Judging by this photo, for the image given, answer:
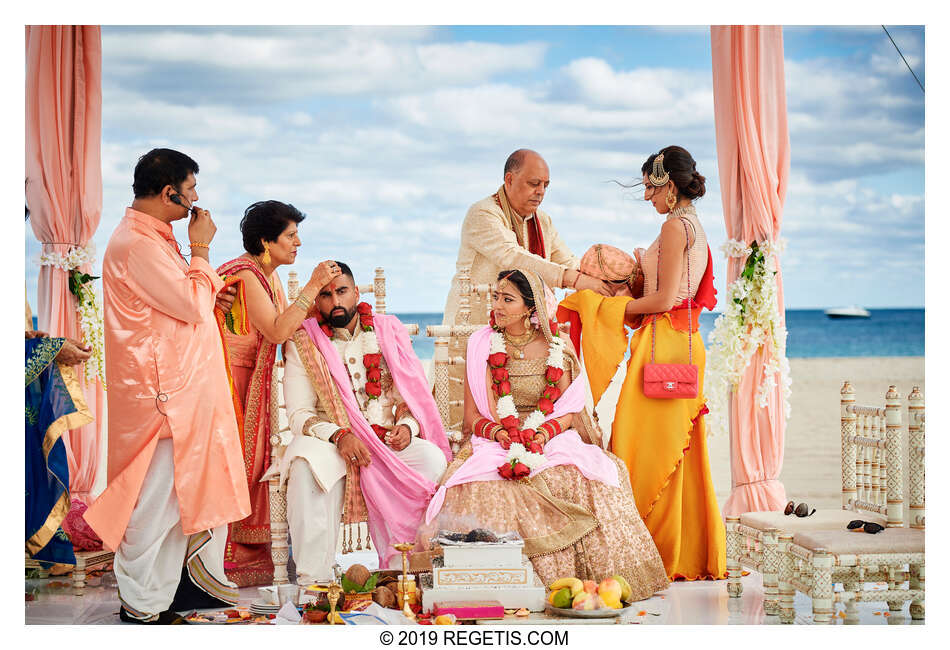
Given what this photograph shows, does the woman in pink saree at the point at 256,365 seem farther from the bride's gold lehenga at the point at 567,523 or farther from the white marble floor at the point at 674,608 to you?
the bride's gold lehenga at the point at 567,523

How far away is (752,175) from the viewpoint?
5.82m

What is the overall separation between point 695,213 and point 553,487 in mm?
1632

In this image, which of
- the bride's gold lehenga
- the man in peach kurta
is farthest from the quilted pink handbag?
the man in peach kurta

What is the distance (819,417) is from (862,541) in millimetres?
11716

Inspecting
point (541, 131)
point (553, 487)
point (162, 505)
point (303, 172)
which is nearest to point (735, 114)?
point (553, 487)

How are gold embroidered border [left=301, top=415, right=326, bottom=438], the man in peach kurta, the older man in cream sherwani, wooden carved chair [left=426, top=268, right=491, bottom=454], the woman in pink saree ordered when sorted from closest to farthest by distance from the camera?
the man in peach kurta → gold embroidered border [left=301, top=415, right=326, bottom=438] → the woman in pink saree → wooden carved chair [left=426, top=268, right=491, bottom=454] → the older man in cream sherwani

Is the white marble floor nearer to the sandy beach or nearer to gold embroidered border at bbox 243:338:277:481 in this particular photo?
gold embroidered border at bbox 243:338:277:481

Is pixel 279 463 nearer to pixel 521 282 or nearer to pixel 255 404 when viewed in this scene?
pixel 255 404

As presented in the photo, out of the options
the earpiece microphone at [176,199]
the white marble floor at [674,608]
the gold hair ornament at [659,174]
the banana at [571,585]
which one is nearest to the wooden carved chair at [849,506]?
the white marble floor at [674,608]

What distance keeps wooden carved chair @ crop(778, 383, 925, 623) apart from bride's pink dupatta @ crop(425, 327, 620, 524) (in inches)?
37.9

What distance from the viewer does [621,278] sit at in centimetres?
561

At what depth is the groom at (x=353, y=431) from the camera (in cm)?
496

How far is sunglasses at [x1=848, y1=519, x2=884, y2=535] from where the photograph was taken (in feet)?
14.9

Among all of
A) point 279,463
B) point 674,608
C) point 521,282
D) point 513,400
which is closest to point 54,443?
point 279,463
